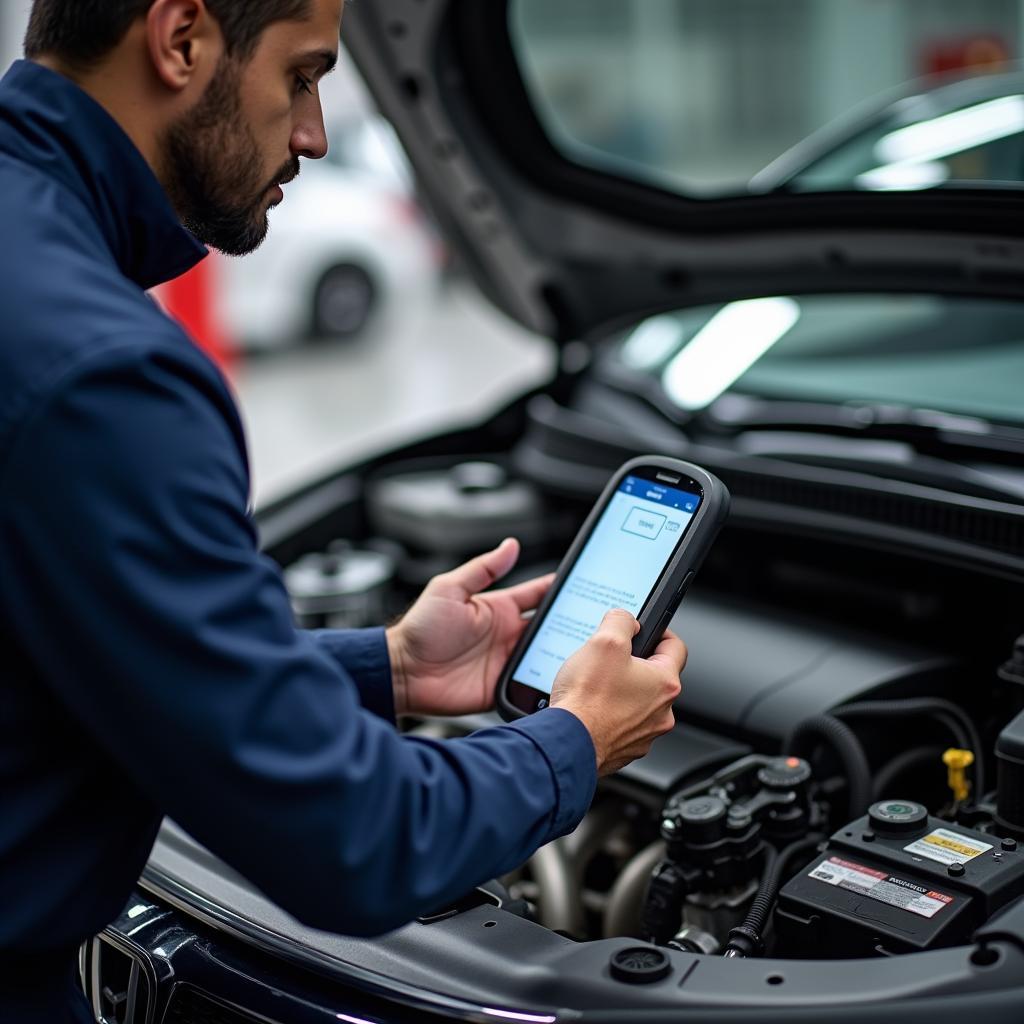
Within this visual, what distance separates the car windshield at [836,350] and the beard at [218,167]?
1063 mm

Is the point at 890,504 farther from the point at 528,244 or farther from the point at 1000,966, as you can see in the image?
the point at 528,244

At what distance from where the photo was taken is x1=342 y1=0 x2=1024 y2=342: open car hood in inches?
76.9

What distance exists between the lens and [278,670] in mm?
931

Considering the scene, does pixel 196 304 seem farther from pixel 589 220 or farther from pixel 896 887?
pixel 896 887

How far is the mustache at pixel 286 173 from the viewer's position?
45.3 inches

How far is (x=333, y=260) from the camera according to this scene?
7422 mm

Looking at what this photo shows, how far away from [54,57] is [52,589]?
427 millimetres

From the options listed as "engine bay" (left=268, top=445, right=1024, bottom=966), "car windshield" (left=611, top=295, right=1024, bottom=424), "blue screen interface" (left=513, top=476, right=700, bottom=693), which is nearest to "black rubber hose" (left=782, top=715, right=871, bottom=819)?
"engine bay" (left=268, top=445, right=1024, bottom=966)

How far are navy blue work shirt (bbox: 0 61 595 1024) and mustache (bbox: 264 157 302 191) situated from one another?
0.35ft

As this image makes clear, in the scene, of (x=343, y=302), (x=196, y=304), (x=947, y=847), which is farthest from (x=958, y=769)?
(x=343, y=302)

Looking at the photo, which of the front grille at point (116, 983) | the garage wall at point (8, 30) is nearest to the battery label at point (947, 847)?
the front grille at point (116, 983)

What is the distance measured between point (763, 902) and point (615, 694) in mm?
344

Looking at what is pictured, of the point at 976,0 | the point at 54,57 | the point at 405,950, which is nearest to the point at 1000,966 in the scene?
the point at 405,950

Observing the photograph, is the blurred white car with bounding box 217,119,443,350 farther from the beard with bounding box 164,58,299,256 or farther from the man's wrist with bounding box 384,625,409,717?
the beard with bounding box 164,58,299,256
